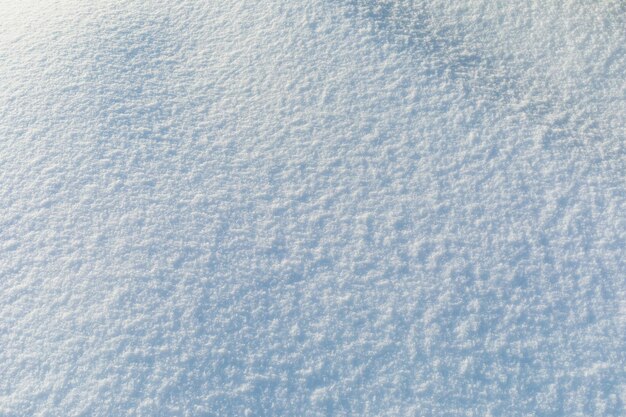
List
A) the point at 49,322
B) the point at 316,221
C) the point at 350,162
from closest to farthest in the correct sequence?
the point at 49,322 → the point at 316,221 → the point at 350,162

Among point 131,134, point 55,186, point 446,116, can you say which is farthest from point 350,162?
point 55,186

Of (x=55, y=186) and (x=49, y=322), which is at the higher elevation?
(x=55, y=186)

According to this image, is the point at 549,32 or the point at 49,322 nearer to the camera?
the point at 49,322

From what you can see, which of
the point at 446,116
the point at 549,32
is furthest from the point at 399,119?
the point at 549,32

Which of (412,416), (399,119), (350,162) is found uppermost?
(399,119)

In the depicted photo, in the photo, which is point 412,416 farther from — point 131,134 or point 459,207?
point 131,134

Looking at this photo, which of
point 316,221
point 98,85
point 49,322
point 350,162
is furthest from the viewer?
point 98,85
